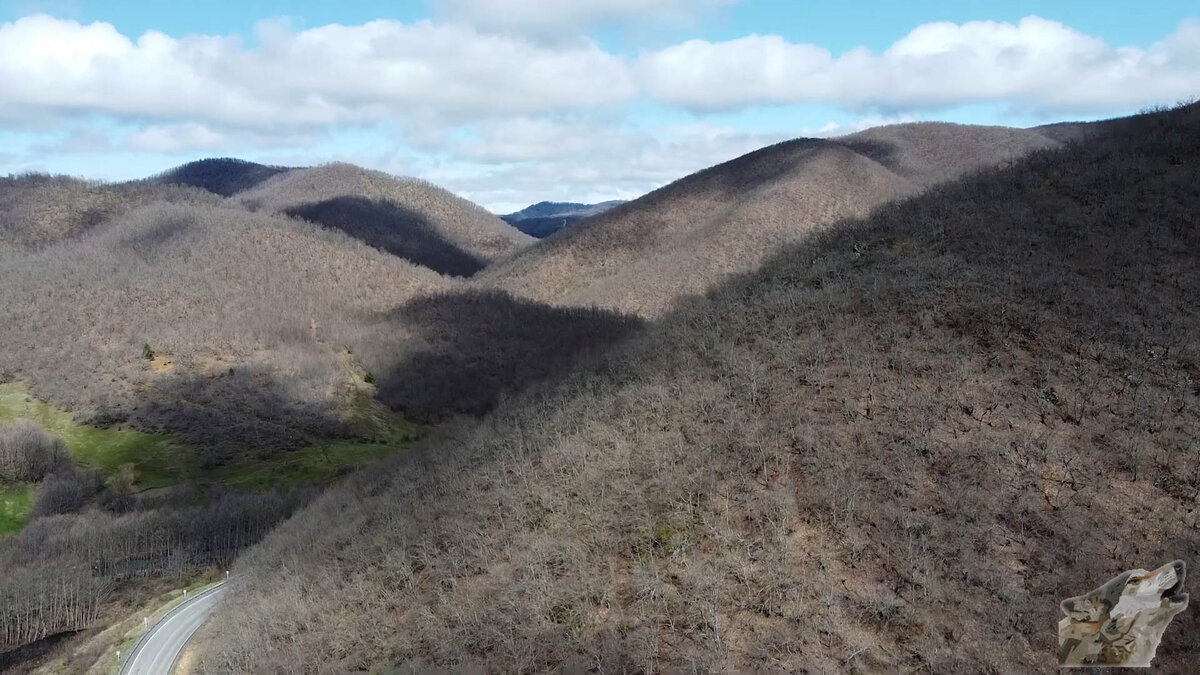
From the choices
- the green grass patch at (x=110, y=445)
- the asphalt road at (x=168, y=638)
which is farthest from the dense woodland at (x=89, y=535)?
the asphalt road at (x=168, y=638)

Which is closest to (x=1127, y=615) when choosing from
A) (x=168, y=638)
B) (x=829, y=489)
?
(x=829, y=489)

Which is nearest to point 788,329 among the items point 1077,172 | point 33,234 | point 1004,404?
point 1004,404

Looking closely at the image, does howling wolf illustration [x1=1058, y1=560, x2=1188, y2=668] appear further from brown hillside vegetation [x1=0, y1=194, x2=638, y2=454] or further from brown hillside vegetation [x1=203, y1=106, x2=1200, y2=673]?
brown hillside vegetation [x1=0, y1=194, x2=638, y2=454]

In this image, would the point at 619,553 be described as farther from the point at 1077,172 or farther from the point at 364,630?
the point at 1077,172

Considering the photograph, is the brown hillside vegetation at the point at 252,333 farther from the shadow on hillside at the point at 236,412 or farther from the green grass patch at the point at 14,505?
the green grass patch at the point at 14,505

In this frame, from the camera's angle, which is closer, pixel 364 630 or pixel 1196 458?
pixel 1196 458

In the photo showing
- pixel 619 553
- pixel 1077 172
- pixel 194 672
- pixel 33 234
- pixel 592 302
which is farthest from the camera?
pixel 33 234

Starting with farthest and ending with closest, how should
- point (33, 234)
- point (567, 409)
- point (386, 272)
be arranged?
point (33, 234), point (386, 272), point (567, 409)
